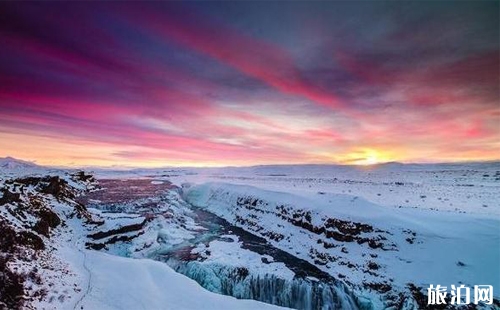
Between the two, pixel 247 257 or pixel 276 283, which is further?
pixel 247 257

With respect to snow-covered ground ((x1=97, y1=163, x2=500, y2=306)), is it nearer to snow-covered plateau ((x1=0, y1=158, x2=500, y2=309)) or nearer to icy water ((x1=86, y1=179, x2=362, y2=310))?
snow-covered plateau ((x1=0, y1=158, x2=500, y2=309))

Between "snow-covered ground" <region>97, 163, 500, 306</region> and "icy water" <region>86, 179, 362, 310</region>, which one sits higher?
"snow-covered ground" <region>97, 163, 500, 306</region>

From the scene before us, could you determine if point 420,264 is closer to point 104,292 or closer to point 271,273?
point 271,273

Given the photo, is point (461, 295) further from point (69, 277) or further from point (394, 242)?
point (69, 277)

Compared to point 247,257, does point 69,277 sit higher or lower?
higher

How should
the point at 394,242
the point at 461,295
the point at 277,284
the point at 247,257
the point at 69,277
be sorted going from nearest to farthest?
1. the point at 69,277
2. the point at 461,295
3. the point at 277,284
4. the point at 394,242
5. the point at 247,257

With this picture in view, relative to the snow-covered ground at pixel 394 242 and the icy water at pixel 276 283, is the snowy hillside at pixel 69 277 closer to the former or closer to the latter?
the icy water at pixel 276 283

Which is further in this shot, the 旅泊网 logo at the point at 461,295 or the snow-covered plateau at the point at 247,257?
the 旅泊网 logo at the point at 461,295

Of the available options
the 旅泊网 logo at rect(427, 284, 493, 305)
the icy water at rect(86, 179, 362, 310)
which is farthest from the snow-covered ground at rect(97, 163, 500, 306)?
the icy water at rect(86, 179, 362, 310)

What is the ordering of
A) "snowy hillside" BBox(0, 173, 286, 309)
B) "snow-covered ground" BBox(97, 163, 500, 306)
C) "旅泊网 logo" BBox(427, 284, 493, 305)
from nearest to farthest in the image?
"snowy hillside" BBox(0, 173, 286, 309) < "旅泊网 logo" BBox(427, 284, 493, 305) < "snow-covered ground" BBox(97, 163, 500, 306)

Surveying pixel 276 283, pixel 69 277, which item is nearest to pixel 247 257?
pixel 276 283

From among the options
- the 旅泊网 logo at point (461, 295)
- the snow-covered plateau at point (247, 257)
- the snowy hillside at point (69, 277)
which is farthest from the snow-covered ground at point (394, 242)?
→ the snowy hillside at point (69, 277)

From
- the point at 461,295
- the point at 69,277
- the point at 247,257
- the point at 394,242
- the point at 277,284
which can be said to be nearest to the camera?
the point at 69,277

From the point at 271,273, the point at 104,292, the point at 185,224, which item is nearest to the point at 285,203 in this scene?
the point at 185,224
